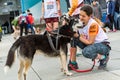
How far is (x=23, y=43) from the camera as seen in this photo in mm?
6969

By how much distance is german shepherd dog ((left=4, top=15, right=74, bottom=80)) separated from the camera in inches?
273

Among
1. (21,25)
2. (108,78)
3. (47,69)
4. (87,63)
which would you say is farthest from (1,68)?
(21,25)

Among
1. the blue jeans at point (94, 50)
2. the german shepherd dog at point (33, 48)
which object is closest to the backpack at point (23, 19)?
the german shepherd dog at point (33, 48)

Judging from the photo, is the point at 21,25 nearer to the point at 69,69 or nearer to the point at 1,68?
the point at 1,68

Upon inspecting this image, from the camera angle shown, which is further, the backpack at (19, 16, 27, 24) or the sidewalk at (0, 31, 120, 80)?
the backpack at (19, 16, 27, 24)

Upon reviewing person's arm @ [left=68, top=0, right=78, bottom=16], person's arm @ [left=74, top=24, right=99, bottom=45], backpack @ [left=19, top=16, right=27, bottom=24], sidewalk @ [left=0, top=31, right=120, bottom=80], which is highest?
person's arm @ [left=68, top=0, right=78, bottom=16]

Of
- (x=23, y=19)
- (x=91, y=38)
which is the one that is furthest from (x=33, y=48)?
(x=23, y=19)

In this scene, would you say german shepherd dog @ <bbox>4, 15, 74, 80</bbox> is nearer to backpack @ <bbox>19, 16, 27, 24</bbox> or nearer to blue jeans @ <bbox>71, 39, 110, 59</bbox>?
blue jeans @ <bbox>71, 39, 110, 59</bbox>

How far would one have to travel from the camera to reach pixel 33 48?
23.2 ft

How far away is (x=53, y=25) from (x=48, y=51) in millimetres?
2014

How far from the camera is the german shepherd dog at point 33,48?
22.7 feet

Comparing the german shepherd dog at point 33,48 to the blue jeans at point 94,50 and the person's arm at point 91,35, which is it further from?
the blue jeans at point 94,50

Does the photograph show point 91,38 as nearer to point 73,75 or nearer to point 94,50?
point 94,50

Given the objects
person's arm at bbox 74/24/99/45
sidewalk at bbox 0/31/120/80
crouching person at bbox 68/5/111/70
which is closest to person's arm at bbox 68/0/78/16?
sidewalk at bbox 0/31/120/80
